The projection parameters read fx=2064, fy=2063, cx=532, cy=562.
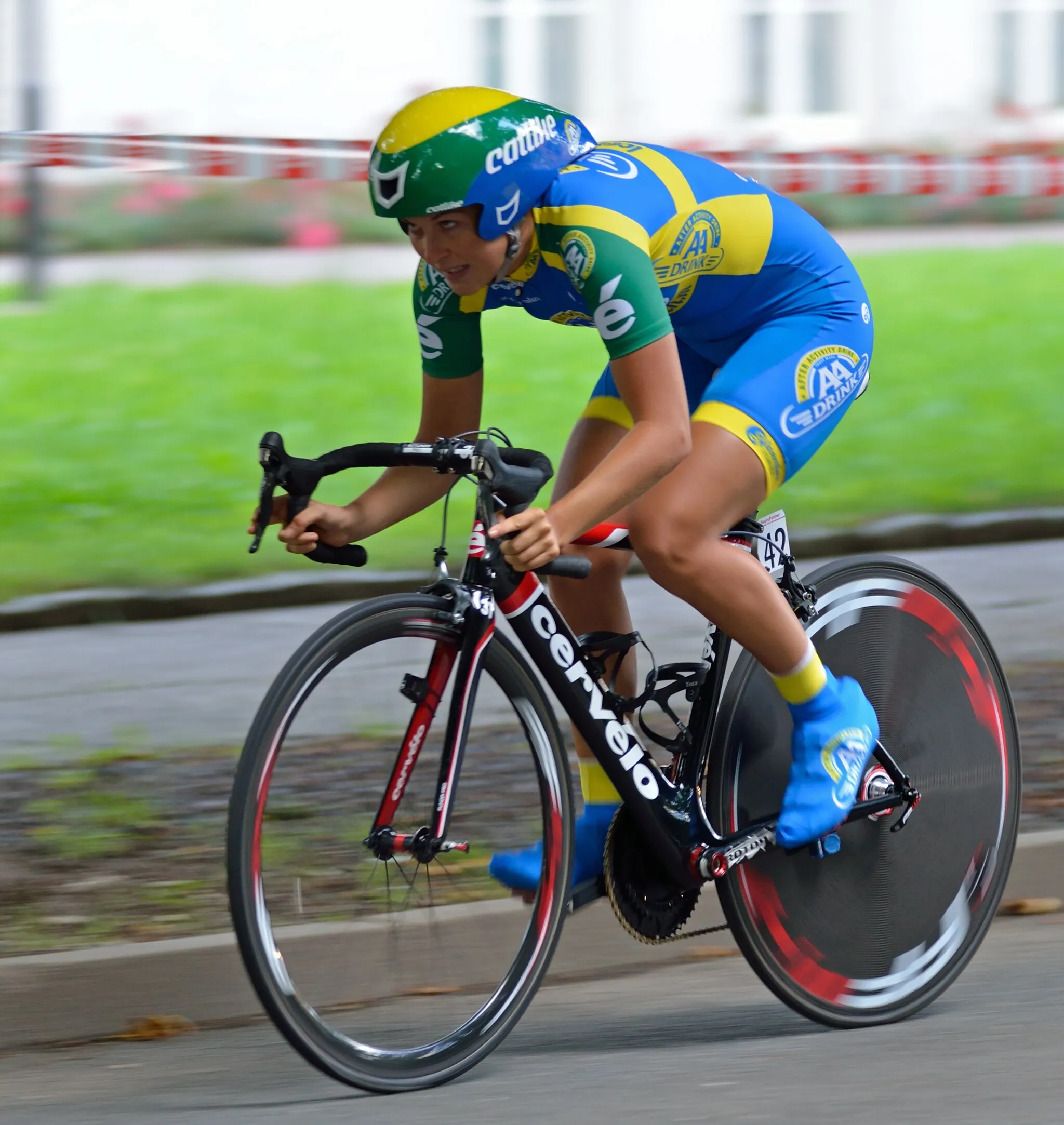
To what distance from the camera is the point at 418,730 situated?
371 cm

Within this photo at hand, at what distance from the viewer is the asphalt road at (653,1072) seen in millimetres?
3594

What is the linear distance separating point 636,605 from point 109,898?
131 inches

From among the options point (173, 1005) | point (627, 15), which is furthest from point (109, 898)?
point (627, 15)

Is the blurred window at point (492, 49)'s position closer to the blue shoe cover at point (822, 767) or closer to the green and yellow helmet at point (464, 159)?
the blue shoe cover at point (822, 767)

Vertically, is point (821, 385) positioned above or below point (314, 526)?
above

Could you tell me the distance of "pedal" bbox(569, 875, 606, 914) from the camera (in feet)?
13.0

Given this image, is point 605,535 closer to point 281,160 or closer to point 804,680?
point 804,680

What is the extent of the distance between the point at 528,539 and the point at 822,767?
0.93 meters

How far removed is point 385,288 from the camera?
13188mm

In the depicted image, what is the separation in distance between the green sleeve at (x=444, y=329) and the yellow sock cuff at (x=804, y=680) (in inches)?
33.9

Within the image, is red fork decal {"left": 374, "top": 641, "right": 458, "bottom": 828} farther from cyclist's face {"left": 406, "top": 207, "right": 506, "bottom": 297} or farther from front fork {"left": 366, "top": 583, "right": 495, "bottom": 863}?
cyclist's face {"left": 406, "top": 207, "right": 506, "bottom": 297}

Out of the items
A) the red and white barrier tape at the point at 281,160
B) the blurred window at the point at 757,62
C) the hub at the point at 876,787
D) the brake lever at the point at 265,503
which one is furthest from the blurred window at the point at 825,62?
the brake lever at the point at 265,503

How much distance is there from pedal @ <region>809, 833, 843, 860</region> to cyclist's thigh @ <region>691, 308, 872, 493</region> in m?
0.73

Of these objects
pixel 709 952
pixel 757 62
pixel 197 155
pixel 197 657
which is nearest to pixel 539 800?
pixel 709 952
